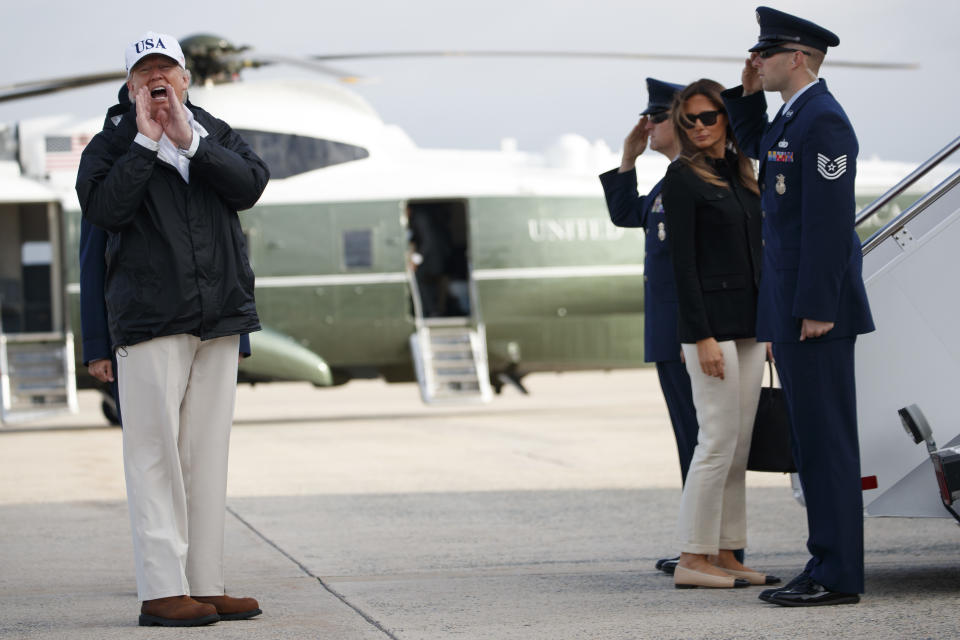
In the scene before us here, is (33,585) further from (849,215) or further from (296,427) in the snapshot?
(296,427)

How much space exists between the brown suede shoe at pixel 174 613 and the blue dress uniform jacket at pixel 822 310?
1.94 m

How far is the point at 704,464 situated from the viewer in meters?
4.72

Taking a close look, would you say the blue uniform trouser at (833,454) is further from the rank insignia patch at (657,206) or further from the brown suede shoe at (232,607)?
the brown suede shoe at (232,607)

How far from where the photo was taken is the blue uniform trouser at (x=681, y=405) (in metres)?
5.11

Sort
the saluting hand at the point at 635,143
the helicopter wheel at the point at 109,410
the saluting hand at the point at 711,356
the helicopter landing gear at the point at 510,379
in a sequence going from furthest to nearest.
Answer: the helicopter landing gear at the point at 510,379
the helicopter wheel at the point at 109,410
the saluting hand at the point at 635,143
the saluting hand at the point at 711,356

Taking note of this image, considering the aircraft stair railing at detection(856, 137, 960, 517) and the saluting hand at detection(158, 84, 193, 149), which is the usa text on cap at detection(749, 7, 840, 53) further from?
the saluting hand at detection(158, 84, 193, 149)

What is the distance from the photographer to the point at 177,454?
13.6 ft

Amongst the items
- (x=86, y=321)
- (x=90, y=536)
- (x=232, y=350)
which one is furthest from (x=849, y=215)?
(x=90, y=536)

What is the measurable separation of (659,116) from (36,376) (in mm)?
9798

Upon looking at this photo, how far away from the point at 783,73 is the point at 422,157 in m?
10.3

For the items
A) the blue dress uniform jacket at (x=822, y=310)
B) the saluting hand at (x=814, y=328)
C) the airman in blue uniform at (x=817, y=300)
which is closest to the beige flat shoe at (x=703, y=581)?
the airman in blue uniform at (x=817, y=300)

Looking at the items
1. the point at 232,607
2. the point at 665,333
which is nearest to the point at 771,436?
the point at 665,333

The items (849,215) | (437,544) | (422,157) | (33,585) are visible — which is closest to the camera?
(849,215)

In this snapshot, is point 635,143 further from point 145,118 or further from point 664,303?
point 145,118
